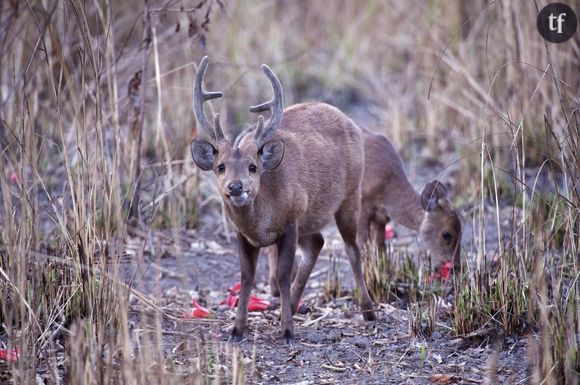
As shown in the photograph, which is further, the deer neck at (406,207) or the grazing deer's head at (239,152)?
the deer neck at (406,207)

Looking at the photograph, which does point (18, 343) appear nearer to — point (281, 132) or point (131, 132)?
point (281, 132)

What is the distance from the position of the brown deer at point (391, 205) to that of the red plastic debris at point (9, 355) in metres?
4.06

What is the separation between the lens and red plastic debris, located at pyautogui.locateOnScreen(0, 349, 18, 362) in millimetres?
5235

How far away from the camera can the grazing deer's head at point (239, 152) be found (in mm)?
6191

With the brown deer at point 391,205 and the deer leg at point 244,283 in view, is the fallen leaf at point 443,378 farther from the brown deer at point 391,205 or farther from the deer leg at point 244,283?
the brown deer at point 391,205

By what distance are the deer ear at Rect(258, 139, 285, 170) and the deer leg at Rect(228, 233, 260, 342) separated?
0.56 meters

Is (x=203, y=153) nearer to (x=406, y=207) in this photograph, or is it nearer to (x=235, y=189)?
(x=235, y=189)

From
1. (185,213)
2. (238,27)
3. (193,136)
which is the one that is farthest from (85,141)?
(238,27)

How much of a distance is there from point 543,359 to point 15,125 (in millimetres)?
3727

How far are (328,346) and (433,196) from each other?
2.87 meters

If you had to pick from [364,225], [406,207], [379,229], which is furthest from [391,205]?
[364,225]

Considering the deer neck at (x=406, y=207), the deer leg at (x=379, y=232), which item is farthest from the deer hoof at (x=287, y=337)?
the deer neck at (x=406, y=207)

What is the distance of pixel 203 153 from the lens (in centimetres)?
639

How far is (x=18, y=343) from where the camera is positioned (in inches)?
220
